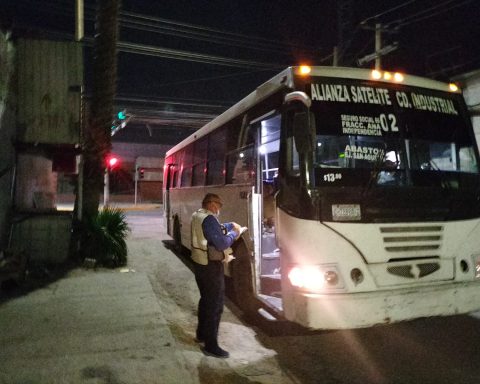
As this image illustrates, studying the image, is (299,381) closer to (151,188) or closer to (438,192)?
(438,192)

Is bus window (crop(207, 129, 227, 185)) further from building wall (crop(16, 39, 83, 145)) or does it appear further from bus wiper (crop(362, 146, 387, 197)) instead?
bus wiper (crop(362, 146, 387, 197))

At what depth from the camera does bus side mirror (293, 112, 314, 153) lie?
4.57 m

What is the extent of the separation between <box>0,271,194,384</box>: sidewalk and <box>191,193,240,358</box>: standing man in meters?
0.46

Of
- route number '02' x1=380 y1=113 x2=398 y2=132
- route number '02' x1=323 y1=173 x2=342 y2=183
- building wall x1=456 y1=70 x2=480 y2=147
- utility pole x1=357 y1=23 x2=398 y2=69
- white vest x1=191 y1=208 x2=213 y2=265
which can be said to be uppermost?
utility pole x1=357 y1=23 x2=398 y2=69

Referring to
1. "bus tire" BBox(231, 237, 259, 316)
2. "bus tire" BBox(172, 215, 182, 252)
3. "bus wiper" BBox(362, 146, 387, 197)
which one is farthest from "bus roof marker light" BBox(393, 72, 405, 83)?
"bus tire" BBox(172, 215, 182, 252)

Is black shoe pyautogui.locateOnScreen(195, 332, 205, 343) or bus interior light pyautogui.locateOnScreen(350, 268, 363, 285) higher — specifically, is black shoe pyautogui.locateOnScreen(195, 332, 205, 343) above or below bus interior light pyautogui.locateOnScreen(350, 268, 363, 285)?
below

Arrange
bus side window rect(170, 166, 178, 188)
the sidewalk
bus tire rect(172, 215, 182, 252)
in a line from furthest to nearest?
bus side window rect(170, 166, 178, 188)
bus tire rect(172, 215, 182, 252)
the sidewalk

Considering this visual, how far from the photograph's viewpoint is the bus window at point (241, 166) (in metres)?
6.21

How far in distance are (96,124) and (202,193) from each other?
303 cm

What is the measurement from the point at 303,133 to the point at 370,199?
1001 mm

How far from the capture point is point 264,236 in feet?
20.5

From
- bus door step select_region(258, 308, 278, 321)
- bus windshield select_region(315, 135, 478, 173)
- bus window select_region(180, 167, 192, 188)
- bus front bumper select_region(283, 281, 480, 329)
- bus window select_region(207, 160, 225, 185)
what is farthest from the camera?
bus window select_region(180, 167, 192, 188)

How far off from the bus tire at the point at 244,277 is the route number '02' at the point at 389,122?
2437 millimetres

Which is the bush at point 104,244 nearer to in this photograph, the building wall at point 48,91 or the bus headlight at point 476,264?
the building wall at point 48,91
